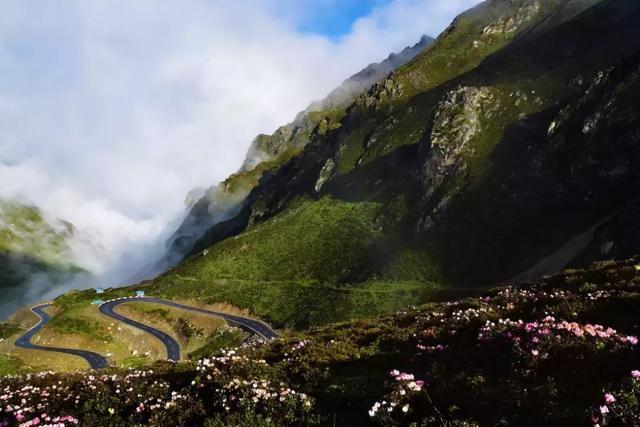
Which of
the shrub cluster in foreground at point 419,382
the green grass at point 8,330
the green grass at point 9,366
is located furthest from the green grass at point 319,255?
the shrub cluster in foreground at point 419,382

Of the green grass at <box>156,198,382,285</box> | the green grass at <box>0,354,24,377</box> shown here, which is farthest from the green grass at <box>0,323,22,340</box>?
the green grass at <box>0,354,24,377</box>

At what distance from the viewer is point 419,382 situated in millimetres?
13391

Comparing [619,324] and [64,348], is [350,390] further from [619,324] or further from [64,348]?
[64,348]

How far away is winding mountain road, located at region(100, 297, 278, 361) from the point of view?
417ft

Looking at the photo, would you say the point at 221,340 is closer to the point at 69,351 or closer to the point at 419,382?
the point at 69,351

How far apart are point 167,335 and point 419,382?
13673 centimetres

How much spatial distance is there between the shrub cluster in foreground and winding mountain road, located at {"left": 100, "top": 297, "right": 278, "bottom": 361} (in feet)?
328

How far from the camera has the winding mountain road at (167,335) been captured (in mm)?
127062

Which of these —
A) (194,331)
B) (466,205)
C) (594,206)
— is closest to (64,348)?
(194,331)

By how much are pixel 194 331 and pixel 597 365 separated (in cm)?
13619

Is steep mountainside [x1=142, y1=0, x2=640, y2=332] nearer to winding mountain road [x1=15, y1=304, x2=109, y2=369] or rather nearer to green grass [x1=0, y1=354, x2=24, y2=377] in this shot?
→ winding mountain road [x1=15, y1=304, x2=109, y2=369]

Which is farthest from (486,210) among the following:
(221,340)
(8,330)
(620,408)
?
(620,408)

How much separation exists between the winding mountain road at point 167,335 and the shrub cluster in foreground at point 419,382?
100090 millimetres

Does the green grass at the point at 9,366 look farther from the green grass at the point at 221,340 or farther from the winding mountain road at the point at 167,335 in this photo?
the green grass at the point at 221,340
